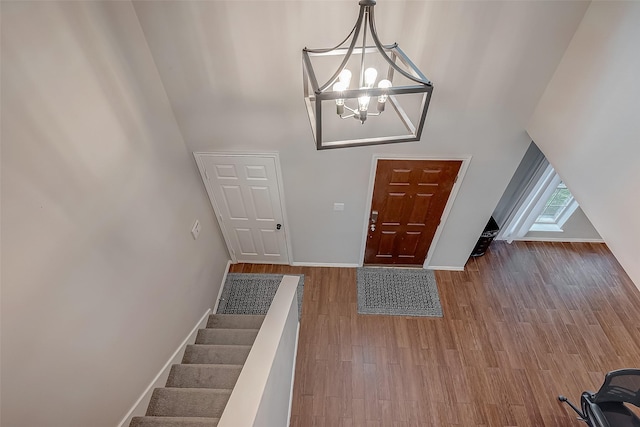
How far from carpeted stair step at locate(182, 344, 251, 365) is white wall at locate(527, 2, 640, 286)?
2914mm

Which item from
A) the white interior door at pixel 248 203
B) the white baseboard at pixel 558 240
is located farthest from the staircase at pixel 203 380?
the white baseboard at pixel 558 240

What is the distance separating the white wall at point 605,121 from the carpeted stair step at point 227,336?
119 inches

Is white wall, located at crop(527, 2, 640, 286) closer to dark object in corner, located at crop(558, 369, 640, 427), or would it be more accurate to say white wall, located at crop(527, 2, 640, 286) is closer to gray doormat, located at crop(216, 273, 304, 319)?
dark object in corner, located at crop(558, 369, 640, 427)

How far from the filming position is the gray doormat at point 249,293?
3902mm

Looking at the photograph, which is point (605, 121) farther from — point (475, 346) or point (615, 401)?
point (475, 346)

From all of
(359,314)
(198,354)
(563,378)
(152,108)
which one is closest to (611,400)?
(563,378)

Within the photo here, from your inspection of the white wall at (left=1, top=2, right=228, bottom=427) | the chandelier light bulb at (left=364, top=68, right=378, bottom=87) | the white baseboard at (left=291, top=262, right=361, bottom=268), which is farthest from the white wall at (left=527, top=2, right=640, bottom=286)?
the white wall at (left=1, top=2, right=228, bottom=427)

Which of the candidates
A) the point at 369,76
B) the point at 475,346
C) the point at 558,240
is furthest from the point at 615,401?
the point at 369,76

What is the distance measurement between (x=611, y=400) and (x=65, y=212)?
403cm

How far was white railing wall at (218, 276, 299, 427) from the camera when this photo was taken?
1.47 metres

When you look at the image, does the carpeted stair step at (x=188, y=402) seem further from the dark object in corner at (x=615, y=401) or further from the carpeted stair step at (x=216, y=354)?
the dark object in corner at (x=615, y=401)

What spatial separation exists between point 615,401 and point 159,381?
3.68m

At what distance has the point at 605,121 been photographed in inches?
79.6

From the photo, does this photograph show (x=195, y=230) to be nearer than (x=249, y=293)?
Yes
